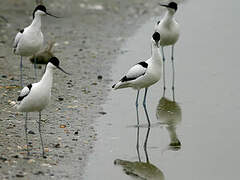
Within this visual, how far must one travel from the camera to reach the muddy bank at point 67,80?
743 centimetres

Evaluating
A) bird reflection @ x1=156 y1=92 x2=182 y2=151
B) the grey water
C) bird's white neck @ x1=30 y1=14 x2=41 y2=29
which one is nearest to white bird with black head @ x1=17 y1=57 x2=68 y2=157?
the grey water

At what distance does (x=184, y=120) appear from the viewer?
930 cm

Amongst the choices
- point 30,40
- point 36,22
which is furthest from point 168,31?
point 30,40

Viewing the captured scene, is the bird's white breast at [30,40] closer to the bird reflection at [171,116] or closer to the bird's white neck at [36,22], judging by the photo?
the bird's white neck at [36,22]

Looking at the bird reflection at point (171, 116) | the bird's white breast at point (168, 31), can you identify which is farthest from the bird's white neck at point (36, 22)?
the bird reflection at point (171, 116)

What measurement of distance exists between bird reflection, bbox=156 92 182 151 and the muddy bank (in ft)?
3.17

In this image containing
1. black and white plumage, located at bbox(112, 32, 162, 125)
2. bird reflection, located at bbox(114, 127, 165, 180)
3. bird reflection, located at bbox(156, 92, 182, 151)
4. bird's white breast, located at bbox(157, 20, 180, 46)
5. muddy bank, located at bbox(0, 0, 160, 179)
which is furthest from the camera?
bird's white breast, located at bbox(157, 20, 180, 46)

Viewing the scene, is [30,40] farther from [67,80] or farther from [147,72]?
[147,72]

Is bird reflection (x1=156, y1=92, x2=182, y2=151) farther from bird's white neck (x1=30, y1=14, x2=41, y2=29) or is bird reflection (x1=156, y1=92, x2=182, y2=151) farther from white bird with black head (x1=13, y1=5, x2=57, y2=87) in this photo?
bird's white neck (x1=30, y1=14, x2=41, y2=29)

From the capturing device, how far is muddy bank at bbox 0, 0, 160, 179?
7.43 metres

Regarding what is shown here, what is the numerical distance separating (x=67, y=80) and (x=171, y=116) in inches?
94.8

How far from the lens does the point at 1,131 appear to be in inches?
325

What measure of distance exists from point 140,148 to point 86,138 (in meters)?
0.77

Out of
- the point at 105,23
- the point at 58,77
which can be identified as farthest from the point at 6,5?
the point at 58,77
